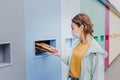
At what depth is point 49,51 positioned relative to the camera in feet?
6.30

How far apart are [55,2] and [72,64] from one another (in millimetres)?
578

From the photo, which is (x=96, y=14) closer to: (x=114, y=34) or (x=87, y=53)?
(x=114, y=34)

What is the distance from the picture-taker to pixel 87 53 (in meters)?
1.72

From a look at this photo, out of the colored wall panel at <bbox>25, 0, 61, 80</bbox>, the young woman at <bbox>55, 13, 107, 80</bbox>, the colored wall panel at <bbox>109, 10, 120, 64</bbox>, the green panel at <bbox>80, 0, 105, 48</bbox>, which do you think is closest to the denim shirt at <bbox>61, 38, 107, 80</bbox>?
the young woman at <bbox>55, 13, 107, 80</bbox>

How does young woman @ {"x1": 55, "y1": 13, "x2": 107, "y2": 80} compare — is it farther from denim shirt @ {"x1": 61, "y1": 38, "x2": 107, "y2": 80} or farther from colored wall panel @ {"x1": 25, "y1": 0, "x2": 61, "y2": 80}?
colored wall panel @ {"x1": 25, "y1": 0, "x2": 61, "y2": 80}

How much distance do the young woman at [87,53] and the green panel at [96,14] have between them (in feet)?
3.24

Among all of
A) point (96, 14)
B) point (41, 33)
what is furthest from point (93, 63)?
point (96, 14)

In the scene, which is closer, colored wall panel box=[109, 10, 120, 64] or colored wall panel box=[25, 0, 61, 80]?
colored wall panel box=[25, 0, 61, 80]

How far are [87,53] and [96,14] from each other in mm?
1912

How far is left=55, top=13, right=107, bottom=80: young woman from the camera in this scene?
1.72m

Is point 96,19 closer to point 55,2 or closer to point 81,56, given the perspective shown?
point 55,2

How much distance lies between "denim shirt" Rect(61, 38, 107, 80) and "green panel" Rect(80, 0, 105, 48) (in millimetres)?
1090

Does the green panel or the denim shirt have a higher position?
the green panel

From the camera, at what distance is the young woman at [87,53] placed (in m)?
1.72
